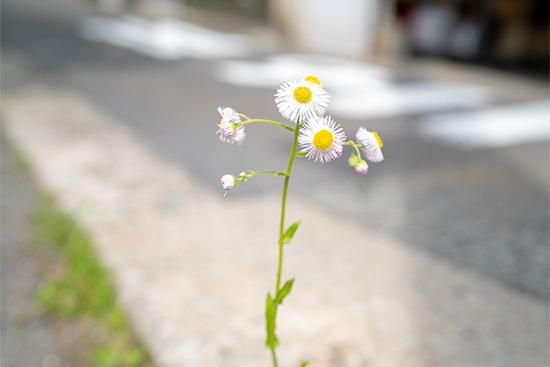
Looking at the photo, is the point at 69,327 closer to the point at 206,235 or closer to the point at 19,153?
the point at 206,235

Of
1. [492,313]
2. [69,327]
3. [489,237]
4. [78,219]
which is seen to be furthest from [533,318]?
[78,219]

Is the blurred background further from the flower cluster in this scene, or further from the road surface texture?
the flower cluster

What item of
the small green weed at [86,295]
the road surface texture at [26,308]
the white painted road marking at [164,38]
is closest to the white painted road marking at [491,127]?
the small green weed at [86,295]

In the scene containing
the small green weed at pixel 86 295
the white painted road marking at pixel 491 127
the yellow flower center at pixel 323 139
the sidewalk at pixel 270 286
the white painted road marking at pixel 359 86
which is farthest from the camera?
the white painted road marking at pixel 359 86

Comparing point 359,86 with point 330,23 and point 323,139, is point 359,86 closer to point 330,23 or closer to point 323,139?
point 330,23

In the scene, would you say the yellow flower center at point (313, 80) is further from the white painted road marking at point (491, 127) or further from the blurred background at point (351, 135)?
the white painted road marking at point (491, 127)

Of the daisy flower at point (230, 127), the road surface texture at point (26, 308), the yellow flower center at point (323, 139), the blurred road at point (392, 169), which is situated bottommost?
the yellow flower center at point (323, 139)

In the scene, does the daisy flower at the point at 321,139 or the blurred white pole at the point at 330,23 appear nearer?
the daisy flower at the point at 321,139
